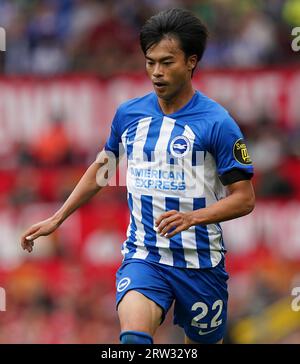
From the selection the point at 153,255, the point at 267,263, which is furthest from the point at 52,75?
the point at 153,255

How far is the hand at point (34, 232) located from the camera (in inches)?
289

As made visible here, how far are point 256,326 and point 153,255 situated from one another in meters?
5.63

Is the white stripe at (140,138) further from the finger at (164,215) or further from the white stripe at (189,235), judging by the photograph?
the finger at (164,215)

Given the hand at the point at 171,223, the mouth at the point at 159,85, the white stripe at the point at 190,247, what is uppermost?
the mouth at the point at 159,85

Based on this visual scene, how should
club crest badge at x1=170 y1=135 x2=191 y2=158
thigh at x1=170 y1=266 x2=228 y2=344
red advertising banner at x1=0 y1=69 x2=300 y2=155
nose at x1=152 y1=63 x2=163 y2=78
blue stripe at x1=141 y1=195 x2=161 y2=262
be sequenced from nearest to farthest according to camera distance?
nose at x1=152 y1=63 x2=163 y2=78
club crest badge at x1=170 y1=135 x2=191 y2=158
blue stripe at x1=141 y1=195 x2=161 y2=262
thigh at x1=170 y1=266 x2=228 y2=344
red advertising banner at x1=0 y1=69 x2=300 y2=155

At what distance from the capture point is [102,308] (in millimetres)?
13125

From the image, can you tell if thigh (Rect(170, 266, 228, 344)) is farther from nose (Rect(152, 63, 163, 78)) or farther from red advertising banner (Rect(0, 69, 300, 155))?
red advertising banner (Rect(0, 69, 300, 155))

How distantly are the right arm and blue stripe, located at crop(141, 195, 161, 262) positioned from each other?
479mm

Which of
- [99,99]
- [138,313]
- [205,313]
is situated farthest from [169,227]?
[99,99]

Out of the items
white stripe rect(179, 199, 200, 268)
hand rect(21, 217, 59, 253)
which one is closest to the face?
white stripe rect(179, 199, 200, 268)

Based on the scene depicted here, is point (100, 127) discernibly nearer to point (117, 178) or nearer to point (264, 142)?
point (264, 142)

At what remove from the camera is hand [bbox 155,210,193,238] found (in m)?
6.54

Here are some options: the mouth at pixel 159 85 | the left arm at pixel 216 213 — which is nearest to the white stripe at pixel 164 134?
the mouth at pixel 159 85

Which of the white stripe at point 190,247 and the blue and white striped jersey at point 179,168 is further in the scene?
the white stripe at point 190,247
